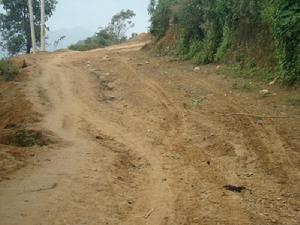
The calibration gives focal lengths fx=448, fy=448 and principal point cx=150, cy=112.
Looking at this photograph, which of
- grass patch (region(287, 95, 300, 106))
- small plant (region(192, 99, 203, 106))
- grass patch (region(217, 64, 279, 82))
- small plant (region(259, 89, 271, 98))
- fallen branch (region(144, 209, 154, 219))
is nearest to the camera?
fallen branch (region(144, 209, 154, 219))

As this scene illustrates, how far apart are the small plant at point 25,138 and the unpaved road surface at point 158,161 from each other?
490 millimetres

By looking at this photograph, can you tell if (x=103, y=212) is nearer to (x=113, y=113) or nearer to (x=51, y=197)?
(x=51, y=197)

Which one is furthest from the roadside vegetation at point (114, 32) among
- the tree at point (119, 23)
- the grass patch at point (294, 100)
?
the grass patch at point (294, 100)

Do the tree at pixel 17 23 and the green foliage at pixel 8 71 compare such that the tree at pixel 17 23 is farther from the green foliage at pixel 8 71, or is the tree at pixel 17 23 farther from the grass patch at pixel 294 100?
the grass patch at pixel 294 100

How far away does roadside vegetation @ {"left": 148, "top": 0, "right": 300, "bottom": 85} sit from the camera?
12258mm

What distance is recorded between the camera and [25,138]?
344 inches

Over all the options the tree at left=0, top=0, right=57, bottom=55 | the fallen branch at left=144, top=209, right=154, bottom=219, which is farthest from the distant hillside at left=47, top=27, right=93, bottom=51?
the fallen branch at left=144, top=209, right=154, bottom=219

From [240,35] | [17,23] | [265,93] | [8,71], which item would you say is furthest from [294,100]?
[17,23]

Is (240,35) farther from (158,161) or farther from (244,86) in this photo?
(158,161)

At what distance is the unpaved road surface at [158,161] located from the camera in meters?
5.70

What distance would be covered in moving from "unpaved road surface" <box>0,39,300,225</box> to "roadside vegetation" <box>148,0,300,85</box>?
155 cm

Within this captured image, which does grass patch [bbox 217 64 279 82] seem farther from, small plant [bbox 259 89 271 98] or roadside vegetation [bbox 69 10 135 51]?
roadside vegetation [bbox 69 10 135 51]

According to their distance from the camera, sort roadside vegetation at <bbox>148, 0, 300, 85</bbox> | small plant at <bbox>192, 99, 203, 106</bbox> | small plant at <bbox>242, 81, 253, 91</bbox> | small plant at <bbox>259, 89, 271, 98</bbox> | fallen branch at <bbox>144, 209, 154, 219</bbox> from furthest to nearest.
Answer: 1. small plant at <bbox>242, 81, 253, 91</bbox>
2. roadside vegetation at <bbox>148, 0, 300, 85</bbox>
3. small plant at <bbox>259, 89, 271, 98</bbox>
4. small plant at <bbox>192, 99, 203, 106</bbox>
5. fallen branch at <bbox>144, 209, 154, 219</bbox>

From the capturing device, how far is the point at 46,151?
7.94 meters
